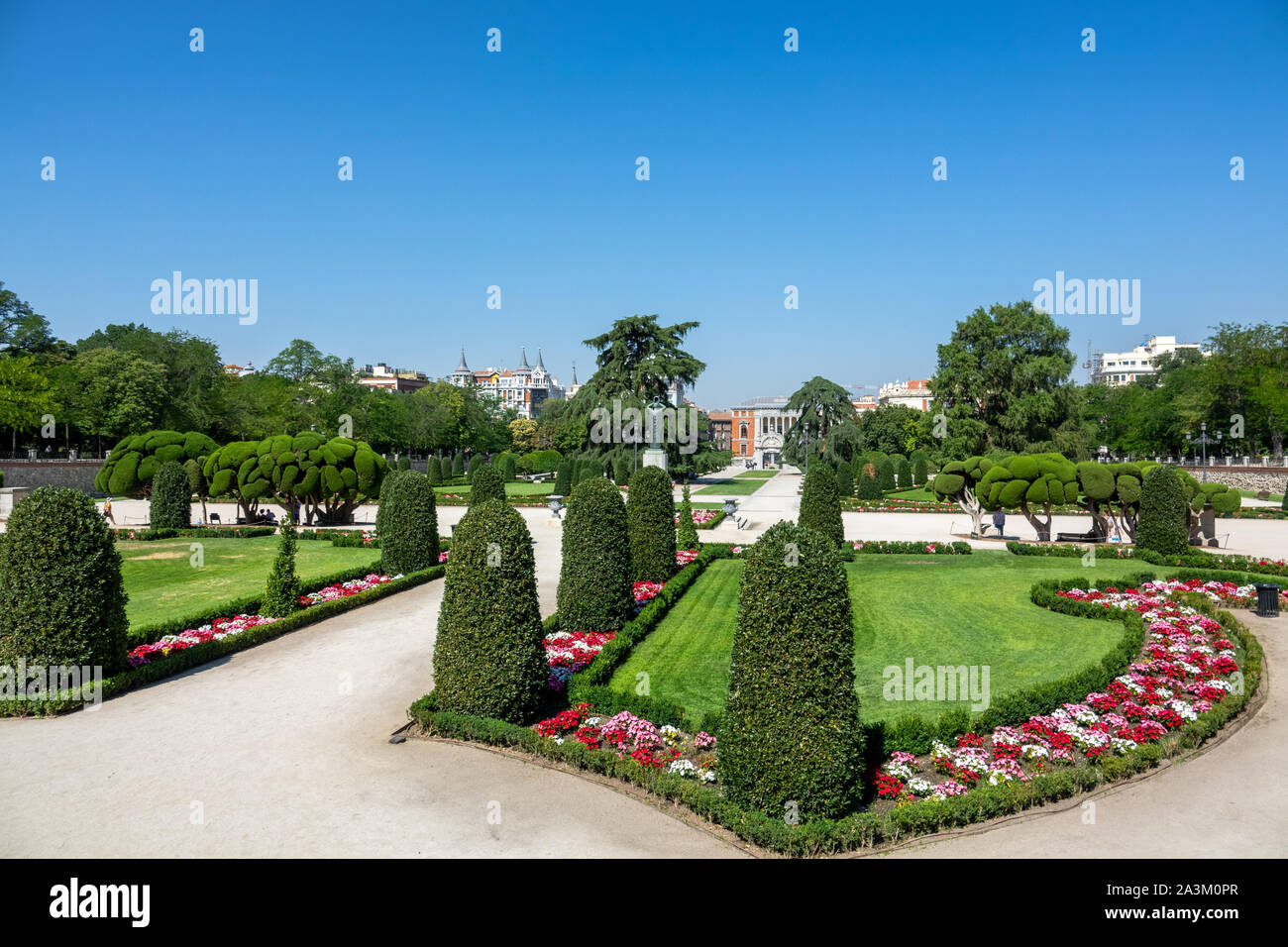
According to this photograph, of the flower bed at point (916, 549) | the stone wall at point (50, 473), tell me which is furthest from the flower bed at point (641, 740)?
the stone wall at point (50, 473)

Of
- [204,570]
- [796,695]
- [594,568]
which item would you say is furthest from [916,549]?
[204,570]

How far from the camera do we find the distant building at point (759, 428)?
4690 inches

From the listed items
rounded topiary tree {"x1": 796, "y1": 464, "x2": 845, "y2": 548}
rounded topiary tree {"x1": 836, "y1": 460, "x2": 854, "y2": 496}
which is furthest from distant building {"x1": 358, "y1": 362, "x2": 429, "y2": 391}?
rounded topiary tree {"x1": 796, "y1": 464, "x2": 845, "y2": 548}

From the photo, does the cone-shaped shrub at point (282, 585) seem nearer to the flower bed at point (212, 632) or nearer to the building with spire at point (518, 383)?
the flower bed at point (212, 632)

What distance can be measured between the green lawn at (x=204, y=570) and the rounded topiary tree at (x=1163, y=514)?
65.6 ft

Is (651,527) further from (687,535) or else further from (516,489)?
(516,489)

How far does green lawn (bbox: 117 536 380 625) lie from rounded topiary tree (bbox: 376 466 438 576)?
1.29m

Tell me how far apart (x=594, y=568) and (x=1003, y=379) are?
4076 cm

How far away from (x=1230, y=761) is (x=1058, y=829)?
2.93 meters

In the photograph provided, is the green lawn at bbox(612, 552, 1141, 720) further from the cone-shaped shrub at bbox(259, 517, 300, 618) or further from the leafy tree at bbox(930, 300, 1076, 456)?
the leafy tree at bbox(930, 300, 1076, 456)

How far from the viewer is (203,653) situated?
1191cm

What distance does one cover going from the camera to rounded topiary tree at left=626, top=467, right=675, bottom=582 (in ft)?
57.2

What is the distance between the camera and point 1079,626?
13703mm

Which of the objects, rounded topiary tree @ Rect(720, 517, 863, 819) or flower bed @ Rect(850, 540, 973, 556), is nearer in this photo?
rounded topiary tree @ Rect(720, 517, 863, 819)
